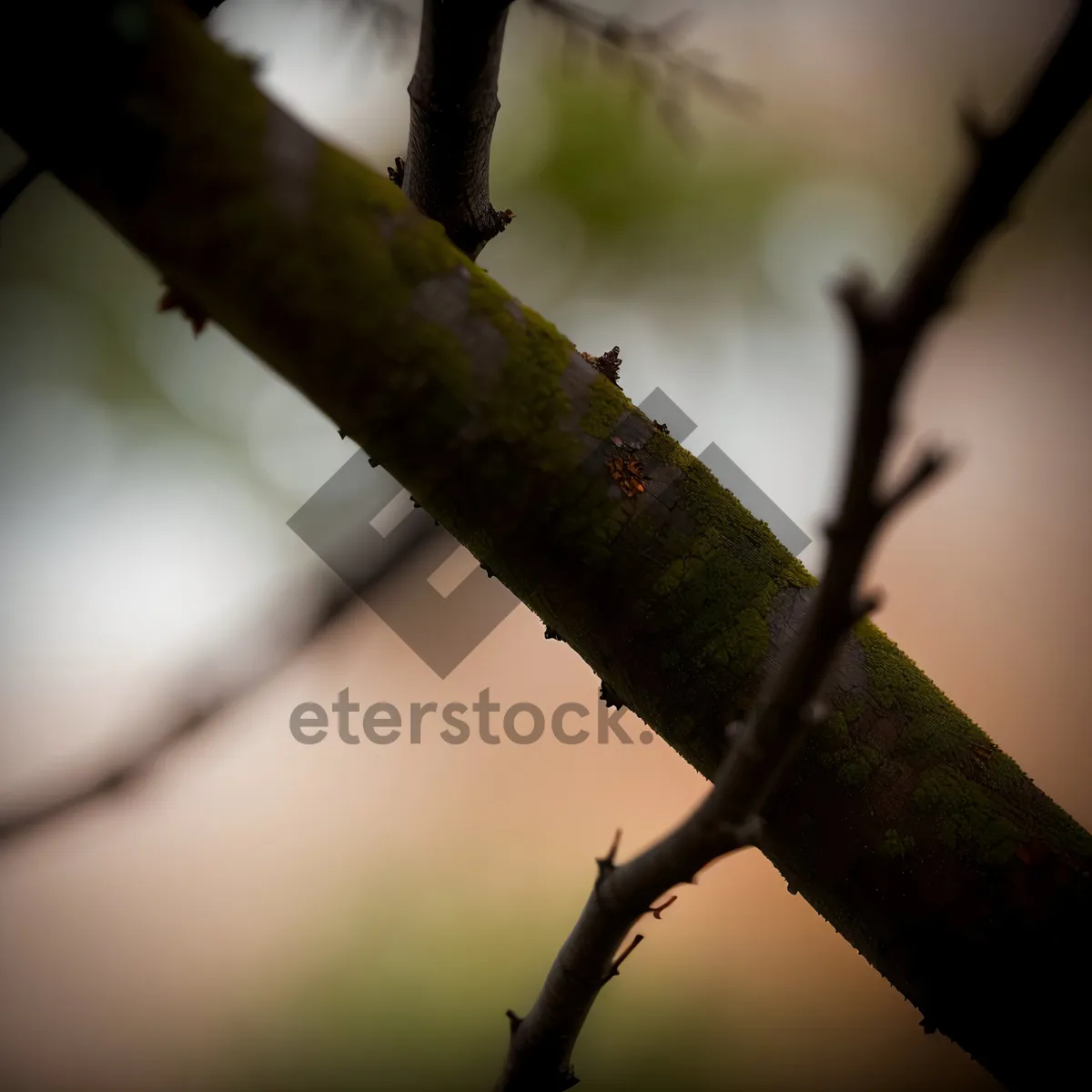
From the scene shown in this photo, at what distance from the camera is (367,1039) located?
111 inches

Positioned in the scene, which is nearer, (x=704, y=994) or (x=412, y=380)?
(x=412, y=380)

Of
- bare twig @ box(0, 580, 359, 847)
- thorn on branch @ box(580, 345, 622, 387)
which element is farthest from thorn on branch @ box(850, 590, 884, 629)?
bare twig @ box(0, 580, 359, 847)

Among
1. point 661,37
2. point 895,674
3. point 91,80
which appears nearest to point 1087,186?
point 661,37

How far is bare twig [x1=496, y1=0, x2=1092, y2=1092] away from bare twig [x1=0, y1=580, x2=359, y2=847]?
1.25 m

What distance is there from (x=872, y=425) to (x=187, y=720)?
183 cm

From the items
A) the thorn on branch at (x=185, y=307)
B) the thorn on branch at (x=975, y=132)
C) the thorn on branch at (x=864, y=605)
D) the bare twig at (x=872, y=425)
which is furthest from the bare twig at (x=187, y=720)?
the thorn on branch at (x=975, y=132)

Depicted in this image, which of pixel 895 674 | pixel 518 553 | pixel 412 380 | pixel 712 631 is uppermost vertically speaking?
pixel 412 380

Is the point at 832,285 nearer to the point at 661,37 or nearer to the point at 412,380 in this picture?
the point at 412,380

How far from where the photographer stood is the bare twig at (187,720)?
4.39 feet

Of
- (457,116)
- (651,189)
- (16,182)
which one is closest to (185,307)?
(16,182)

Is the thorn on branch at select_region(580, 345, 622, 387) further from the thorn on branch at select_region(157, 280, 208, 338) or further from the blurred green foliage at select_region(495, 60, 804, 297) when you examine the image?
the blurred green foliage at select_region(495, 60, 804, 297)

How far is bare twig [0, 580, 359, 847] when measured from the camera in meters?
1.34

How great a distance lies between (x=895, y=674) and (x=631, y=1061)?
8.58 ft

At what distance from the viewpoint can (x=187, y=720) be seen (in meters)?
1.83
